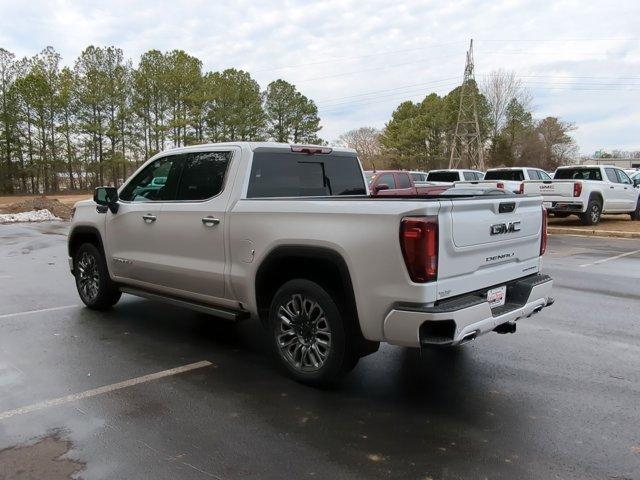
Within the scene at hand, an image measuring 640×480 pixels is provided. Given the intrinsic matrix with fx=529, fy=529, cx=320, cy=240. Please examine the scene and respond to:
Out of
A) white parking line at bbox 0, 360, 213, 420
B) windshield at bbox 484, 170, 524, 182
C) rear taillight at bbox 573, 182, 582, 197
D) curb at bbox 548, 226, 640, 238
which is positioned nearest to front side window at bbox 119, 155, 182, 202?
white parking line at bbox 0, 360, 213, 420

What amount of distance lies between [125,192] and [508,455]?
468cm

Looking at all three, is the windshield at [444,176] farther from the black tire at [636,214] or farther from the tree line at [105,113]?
the tree line at [105,113]

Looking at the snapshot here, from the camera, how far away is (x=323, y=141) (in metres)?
64.1

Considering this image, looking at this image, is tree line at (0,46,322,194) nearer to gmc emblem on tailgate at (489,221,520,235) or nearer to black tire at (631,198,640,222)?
black tire at (631,198,640,222)

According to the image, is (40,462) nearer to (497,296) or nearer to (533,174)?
(497,296)

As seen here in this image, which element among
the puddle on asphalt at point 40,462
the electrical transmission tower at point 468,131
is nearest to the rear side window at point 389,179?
the puddle on asphalt at point 40,462

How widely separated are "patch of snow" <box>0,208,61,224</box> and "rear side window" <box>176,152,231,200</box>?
19.7m

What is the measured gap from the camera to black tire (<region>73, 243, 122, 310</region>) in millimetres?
6250

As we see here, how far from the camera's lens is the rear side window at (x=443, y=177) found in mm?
21664

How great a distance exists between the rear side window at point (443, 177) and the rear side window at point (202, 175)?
1766 centimetres

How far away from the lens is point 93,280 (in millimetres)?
6496

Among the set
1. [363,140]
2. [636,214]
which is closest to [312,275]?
[636,214]

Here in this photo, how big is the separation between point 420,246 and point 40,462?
2.58 meters

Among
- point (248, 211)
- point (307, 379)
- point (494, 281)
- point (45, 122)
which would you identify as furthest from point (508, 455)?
point (45, 122)
